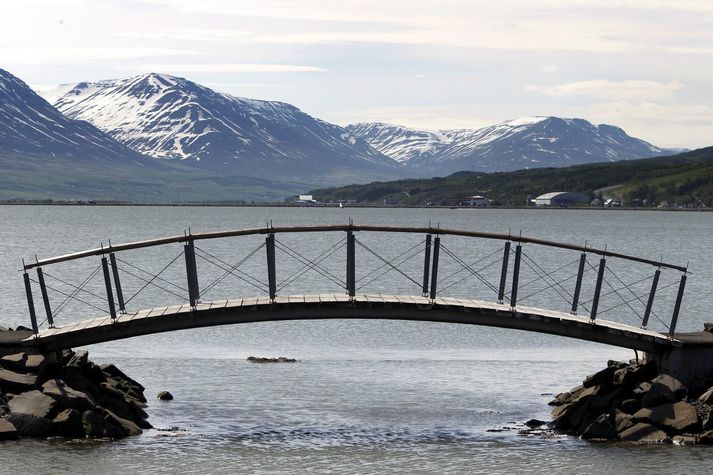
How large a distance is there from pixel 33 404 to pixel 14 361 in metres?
1.72

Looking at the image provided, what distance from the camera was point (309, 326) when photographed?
55.7 m

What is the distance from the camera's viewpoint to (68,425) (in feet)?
94.1

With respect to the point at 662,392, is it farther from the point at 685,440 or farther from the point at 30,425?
the point at 30,425

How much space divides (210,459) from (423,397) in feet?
31.0

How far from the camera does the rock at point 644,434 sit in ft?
95.2

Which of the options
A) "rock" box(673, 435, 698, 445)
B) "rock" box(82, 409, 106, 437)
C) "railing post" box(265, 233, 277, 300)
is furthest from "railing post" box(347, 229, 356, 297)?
"rock" box(673, 435, 698, 445)

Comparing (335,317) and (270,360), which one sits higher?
(335,317)

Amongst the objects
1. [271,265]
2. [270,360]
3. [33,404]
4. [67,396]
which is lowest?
[270,360]

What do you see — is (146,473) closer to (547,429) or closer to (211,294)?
(547,429)

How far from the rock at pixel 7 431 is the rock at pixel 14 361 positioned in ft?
7.32

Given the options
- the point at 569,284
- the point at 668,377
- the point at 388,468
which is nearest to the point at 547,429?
the point at 668,377

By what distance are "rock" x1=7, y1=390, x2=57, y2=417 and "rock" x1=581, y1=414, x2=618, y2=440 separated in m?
13.2

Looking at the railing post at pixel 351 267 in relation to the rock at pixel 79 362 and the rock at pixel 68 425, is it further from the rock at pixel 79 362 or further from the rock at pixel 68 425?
the rock at pixel 68 425

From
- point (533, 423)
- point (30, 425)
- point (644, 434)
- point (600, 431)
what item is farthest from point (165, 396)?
point (644, 434)
